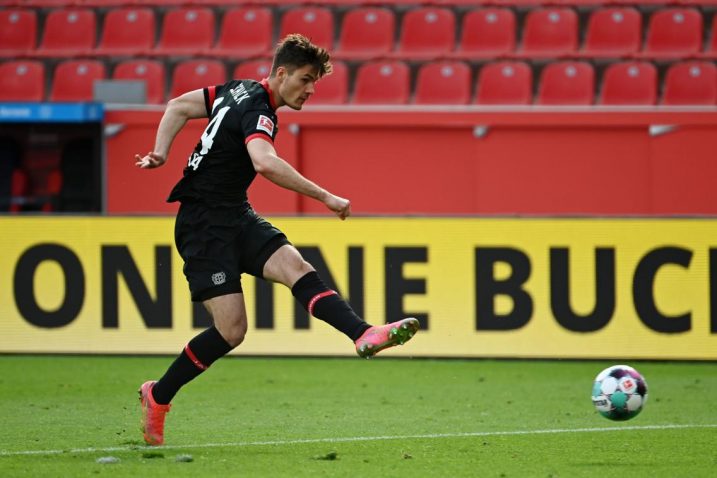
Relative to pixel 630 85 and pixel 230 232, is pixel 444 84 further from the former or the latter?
pixel 230 232

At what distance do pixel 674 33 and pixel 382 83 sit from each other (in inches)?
136

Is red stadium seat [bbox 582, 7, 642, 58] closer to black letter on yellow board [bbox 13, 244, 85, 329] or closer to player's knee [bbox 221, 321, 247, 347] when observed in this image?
black letter on yellow board [bbox 13, 244, 85, 329]

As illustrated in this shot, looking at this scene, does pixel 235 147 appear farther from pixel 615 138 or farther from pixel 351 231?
pixel 615 138

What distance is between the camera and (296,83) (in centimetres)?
643

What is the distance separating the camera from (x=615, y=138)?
43.6ft

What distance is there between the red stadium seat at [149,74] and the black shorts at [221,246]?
870 cm

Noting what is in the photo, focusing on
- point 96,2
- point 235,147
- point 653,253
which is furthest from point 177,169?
point 235,147

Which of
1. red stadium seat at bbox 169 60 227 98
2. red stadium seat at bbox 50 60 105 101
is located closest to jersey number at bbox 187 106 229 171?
red stadium seat at bbox 169 60 227 98

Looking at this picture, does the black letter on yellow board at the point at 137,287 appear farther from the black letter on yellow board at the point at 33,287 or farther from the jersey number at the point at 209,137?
the jersey number at the point at 209,137

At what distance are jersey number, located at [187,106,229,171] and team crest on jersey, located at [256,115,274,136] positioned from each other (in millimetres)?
269

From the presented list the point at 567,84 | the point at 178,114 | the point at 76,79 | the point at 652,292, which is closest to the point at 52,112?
the point at 76,79

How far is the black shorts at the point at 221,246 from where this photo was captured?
651 cm

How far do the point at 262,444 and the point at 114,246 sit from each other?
462cm

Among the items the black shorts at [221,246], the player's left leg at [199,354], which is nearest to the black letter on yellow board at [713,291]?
the black shorts at [221,246]
